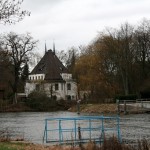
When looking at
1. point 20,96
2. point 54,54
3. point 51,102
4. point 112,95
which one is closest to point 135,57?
point 112,95

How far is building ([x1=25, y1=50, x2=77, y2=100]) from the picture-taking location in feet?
397

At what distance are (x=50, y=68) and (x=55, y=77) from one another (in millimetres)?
3186

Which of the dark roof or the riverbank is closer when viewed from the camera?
the riverbank

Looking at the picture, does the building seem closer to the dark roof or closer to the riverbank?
the dark roof

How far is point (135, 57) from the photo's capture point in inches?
3656

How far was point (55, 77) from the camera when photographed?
125125mm

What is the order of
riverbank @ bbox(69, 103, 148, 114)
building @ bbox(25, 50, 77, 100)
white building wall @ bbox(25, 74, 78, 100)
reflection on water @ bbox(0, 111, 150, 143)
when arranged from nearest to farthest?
reflection on water @ bbox(0, 111, 150, 143), riverbank @ bbox(69, 103, 148, 114), white building wall @ bbox(25, 74, 78, 100), building @ bbox(25, 50, 77, 100)

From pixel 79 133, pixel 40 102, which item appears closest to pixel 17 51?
pixel 40 102

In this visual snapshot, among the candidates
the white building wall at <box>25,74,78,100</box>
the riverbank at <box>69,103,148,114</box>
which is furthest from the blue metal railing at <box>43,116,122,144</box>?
the white building wall at <box>25,74,78,100</box>

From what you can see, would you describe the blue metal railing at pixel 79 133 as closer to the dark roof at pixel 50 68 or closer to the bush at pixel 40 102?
the bush at pixel 40 102

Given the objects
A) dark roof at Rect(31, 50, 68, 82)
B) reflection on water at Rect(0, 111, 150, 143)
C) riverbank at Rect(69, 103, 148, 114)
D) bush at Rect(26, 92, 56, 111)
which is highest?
dark roof at Rect(31, 50, 68, 82)

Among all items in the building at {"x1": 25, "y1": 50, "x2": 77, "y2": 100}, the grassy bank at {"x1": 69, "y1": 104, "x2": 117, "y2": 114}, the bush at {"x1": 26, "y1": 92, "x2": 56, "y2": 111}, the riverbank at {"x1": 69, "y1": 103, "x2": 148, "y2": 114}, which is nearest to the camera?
the riverbank at {"x1": 69, "y1": 103, "x2": 148, "y2": 114}

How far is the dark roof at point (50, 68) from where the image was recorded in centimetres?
12506

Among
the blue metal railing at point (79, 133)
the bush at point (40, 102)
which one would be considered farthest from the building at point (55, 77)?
the blue metal railing at point (79, 133)
